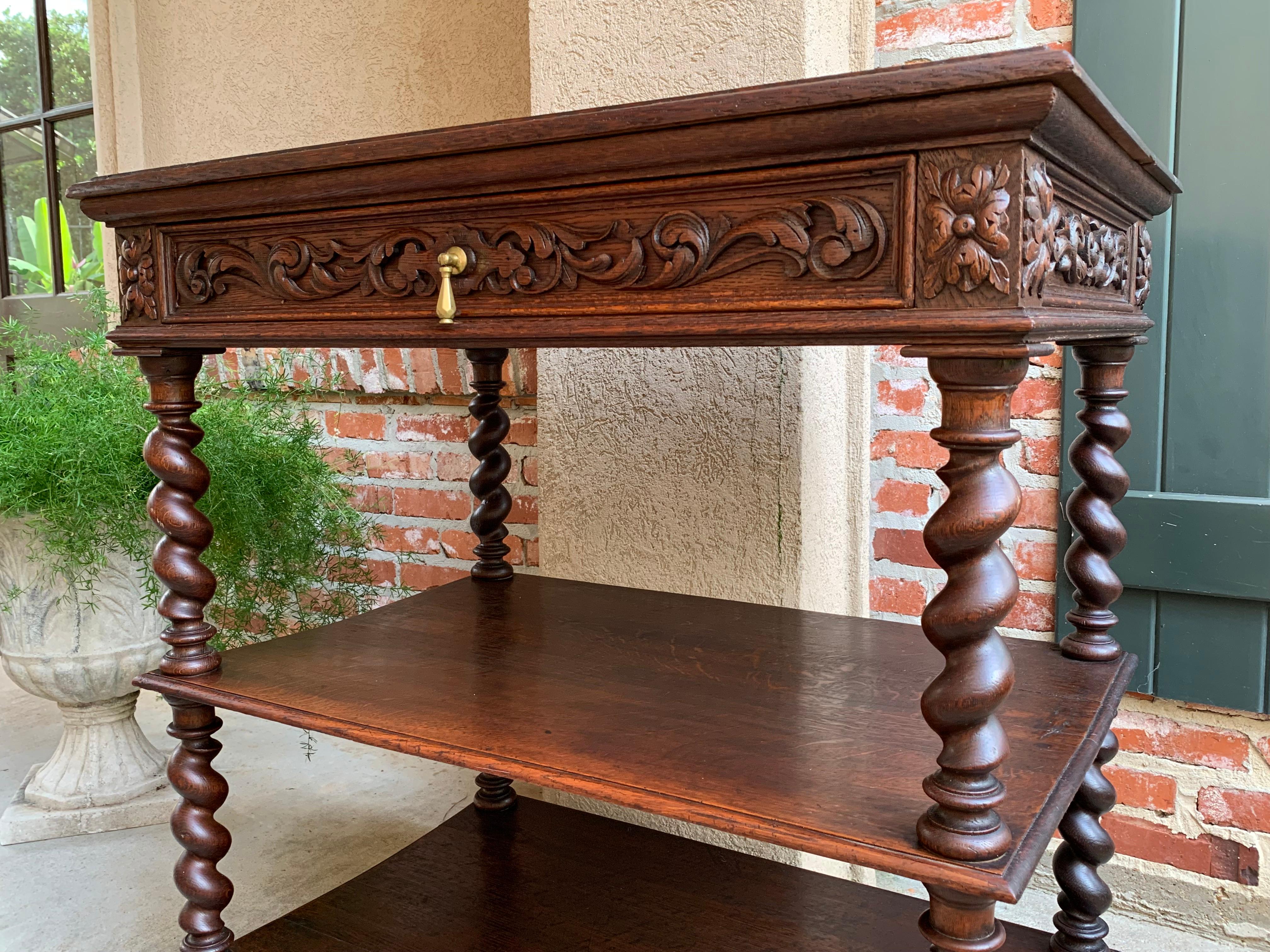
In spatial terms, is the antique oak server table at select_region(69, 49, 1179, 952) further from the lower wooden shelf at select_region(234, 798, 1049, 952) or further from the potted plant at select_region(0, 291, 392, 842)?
the potted plant at select_region(0, 291, 392, 842)

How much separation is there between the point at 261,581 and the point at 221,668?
0.86 m

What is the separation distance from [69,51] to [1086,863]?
406 centimetres

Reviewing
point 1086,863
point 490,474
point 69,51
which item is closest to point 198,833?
point 490,474

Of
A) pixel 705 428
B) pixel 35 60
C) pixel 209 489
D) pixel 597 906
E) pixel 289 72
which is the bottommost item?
pixel 597 906

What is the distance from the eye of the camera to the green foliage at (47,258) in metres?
3.61

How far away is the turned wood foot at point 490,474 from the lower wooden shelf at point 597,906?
54 cm

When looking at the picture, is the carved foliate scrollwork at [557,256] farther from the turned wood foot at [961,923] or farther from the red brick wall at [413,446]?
the red brick wall at [413,446]

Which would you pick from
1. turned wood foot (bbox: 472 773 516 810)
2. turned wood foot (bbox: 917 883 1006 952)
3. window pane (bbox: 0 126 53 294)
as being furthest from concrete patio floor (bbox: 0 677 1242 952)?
window pane (bbox: 0 126 53 294)

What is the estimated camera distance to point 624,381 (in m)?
1.85

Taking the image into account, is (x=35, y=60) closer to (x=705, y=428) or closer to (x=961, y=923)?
(x=705, y=428)

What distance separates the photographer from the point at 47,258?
3754 millimetres

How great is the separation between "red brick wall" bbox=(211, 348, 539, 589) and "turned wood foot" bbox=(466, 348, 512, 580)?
0.95 feet

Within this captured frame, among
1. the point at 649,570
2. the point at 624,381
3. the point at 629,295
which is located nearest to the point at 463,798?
the point at 649,570

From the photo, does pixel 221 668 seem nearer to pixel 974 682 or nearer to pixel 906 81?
pixel 974 682
